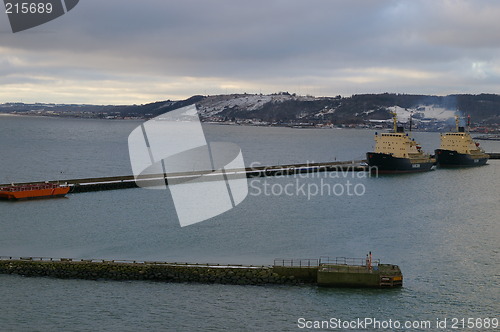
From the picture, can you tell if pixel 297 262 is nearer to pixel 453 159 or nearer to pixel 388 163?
pixel 388 163

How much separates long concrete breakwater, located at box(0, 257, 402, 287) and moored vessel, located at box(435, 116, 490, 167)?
51263 millimetres

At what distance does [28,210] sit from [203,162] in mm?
39687

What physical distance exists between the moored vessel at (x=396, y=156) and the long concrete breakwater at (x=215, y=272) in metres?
38.7

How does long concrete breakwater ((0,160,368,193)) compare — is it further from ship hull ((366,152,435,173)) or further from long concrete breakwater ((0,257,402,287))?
long concrete breakwater ((0,257,402,287))

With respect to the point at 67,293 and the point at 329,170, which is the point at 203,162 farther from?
the point at 67,293

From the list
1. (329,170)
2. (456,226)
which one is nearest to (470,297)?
(456,226)

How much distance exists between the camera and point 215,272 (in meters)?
19.4

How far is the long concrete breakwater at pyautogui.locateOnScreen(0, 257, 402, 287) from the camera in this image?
18.9 metres

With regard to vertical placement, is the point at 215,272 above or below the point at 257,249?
above

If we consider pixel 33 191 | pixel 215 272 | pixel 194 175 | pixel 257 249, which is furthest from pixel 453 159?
pixel 215 272

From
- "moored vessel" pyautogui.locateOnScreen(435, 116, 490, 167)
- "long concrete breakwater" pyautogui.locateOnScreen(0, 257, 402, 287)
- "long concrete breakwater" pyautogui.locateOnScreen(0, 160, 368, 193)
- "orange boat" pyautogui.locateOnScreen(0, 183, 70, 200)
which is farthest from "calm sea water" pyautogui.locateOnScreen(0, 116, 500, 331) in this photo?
"moored vessel" pyautogui.locateOnScreen(435, 116, 490, 167)

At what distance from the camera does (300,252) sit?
77.2 ft

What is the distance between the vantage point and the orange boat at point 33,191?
116 ft

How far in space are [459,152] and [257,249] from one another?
51447 mm
